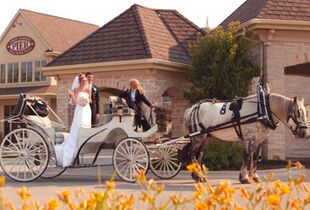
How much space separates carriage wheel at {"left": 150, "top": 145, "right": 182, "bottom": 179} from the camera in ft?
38.8

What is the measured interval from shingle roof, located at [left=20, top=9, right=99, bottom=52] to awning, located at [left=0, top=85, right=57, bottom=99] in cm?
245

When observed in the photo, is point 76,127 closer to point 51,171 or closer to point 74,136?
point 74,136

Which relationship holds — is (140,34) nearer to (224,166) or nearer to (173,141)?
(224,166)

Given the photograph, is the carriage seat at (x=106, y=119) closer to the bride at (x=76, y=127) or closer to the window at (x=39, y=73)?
the bride at (x=76, y=127)

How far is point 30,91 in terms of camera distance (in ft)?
102

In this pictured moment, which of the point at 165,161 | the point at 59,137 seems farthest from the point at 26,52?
the point at 165,161

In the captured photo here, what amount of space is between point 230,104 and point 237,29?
21.1 feet

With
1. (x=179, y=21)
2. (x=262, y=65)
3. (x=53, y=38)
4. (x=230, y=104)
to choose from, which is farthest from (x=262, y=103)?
(x=53, y=38)

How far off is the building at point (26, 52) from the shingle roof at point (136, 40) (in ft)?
40.9

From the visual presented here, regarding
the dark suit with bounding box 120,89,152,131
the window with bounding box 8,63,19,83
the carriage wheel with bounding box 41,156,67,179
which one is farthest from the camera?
the window with bounding box 8,63,19,83

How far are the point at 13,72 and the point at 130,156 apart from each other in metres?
24.3

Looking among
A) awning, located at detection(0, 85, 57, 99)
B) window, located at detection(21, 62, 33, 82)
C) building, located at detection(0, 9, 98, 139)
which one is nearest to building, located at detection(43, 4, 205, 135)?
awning, located at detection(0, 85, 57, 99)

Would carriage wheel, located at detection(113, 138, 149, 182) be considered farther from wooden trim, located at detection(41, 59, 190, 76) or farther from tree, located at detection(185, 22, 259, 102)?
wooden trim, located at detection(41, 59, 190, 76)

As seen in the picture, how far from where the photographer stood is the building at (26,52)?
3228cm
